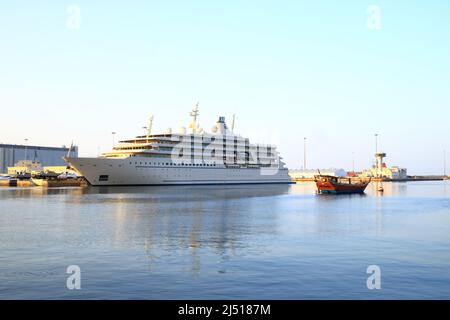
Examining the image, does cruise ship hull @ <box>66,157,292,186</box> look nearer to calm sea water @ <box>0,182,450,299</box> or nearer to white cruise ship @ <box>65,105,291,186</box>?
white cruise ship @ <box>65,105,291,186</box>

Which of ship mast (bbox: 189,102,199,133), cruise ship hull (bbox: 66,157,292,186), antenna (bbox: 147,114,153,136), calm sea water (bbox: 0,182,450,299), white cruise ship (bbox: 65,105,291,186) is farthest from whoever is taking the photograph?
ship mast (bbox: 189,102,199,133)

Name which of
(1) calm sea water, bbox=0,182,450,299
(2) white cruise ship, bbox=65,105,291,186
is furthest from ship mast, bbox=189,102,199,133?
(1) calm sea water, bbox=0,182,450,299

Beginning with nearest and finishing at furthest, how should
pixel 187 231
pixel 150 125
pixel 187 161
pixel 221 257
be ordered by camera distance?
1. pixel 221 257
2. pixel 187 231
3. pixel 187 161
4. pixel 150 125

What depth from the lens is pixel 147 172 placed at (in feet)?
322

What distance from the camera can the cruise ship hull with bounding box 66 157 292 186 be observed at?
92.0 metres

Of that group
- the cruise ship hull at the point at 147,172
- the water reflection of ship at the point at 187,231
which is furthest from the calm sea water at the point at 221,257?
the cruise ship hull at the point at 147,172

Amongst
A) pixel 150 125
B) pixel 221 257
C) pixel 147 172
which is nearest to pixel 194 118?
pixel 150 125

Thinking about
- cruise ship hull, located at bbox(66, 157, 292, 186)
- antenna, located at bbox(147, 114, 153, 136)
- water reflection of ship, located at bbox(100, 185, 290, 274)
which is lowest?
water reflection of ship, located at bbox(100, 185, 290, 274)

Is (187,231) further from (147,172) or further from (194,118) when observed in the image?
(194,118)

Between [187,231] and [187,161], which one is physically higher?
[187,161]

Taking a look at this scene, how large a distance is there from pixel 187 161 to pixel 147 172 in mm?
12404

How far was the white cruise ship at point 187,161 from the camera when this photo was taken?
93.9 metres

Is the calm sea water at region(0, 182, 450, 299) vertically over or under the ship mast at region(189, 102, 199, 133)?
under
